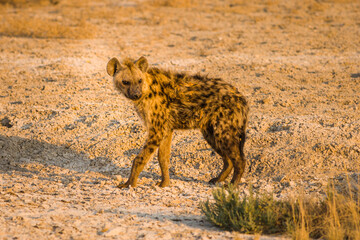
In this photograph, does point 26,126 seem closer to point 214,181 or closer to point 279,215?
point 214,181

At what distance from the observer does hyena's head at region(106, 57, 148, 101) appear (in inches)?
193

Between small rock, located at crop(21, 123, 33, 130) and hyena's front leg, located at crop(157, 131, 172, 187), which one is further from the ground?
hyena's front leg, located at crop(157, 131, 172, 187)

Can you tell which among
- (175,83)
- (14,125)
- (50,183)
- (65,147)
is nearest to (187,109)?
(175,83)

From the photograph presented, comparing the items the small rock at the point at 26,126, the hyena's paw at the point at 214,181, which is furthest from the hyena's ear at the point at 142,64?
the small rock at the point at 26,126

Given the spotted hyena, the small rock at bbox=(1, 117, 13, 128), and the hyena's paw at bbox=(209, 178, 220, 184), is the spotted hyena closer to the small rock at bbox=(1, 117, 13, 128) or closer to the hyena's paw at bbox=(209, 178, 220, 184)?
the hyena's paw at bbox=(209, 178, 220, 184)

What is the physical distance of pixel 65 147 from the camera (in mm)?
6379

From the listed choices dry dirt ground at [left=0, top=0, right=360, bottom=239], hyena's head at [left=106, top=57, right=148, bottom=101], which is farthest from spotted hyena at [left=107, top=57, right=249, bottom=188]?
dry dirt ground at [left=0, top=0, right=360, bottom=239]

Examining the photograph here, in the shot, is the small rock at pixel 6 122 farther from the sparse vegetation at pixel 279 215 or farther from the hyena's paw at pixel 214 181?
the sparse vegetation at pixel 279 215

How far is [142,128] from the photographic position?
6562 millimetres

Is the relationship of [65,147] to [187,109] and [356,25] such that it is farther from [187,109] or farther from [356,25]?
[356,25]

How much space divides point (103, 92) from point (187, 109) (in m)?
3.30

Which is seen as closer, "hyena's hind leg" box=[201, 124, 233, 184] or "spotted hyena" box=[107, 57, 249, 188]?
"spotted hyena" box=[107, 57, 249, 188]

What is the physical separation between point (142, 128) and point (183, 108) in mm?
1686

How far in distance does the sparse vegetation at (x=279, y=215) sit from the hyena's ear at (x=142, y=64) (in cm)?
175
